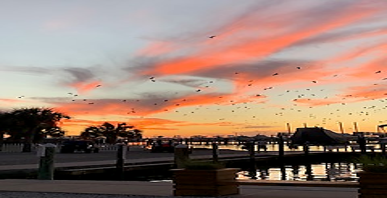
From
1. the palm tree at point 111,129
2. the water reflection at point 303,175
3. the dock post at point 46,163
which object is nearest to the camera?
the dock post at point 46,163

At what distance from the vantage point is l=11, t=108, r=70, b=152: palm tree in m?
68.2

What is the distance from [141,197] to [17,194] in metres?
3.92

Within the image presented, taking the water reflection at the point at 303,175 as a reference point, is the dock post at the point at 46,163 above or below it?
above

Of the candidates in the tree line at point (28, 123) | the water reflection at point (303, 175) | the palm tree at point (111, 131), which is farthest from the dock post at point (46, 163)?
the palm tree at point (111, 131)

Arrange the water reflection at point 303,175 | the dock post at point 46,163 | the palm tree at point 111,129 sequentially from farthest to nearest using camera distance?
the palm tree at point 111,129
the water reflection at point 303,175
the dock post at point 46,163

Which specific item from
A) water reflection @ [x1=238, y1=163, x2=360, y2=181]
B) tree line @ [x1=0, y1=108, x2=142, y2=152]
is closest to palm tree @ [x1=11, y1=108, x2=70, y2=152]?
tree line @ [x1=0, y1=108, x2=142, y2=152]

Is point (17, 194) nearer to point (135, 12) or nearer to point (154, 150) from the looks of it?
point (135, 12)

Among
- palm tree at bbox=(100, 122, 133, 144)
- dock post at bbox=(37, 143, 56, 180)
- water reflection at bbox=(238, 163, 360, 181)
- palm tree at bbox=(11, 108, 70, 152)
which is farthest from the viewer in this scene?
palm tree at bbox=(100, 122, 133, 144)

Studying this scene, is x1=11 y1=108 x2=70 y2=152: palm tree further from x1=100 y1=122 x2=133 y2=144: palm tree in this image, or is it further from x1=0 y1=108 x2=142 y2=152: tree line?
x1=100 y1=122 x2=133 y2=144: palm tree

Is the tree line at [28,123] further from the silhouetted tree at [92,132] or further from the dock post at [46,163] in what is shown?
the dock post at [46,163]

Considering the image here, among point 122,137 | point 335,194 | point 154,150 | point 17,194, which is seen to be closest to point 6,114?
point 154,150

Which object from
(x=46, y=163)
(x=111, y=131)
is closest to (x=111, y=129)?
(x=111, y=131)

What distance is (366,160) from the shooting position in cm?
1143

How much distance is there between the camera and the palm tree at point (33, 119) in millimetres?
68250
